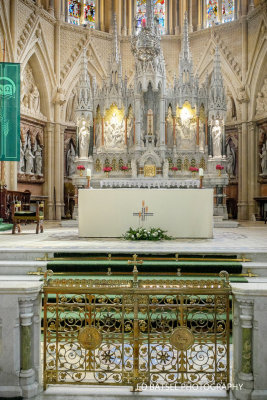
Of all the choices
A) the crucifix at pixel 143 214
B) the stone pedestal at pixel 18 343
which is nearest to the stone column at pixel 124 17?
the crucifix at pixel 143 214

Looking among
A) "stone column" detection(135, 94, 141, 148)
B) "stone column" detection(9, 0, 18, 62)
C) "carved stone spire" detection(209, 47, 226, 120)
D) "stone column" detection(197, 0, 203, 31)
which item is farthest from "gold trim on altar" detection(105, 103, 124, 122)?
"stone column" detection(197, 0, 203, 31)

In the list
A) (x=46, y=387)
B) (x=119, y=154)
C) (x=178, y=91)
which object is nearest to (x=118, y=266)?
(x=46, y=387)

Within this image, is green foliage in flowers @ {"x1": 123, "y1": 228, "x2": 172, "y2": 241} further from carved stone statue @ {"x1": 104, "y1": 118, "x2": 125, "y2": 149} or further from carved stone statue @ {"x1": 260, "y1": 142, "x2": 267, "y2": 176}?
carved stone statue @ {"x1": 260, "y1": 142, "x2": 267, "y2": 176}

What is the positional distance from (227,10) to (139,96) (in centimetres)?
778

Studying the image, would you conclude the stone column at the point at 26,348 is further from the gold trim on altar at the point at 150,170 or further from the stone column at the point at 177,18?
the stone column at the point at 177,18

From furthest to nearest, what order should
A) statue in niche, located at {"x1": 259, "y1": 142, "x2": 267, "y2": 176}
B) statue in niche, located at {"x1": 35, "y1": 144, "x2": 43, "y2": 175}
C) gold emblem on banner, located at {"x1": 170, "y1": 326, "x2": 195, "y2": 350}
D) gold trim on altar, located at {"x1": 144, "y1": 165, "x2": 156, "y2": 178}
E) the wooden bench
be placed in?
statue in niche, located at {"x1": 35, "y1": 144, "x2": 43, "y2": 175}
statue in niche, located at {"x1": 259, "y1": 142, "x2": 267, "y2": 176}
gold trim on altar, located at {"x1": 144, "y1": 165, "x2": 156, "y2": 178}
the wooden bench
gold emblem on banner, located at {"x1": 170, "y1": 326, "x2": 195, "y2": 350}

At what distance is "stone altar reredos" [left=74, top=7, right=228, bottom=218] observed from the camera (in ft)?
47.3

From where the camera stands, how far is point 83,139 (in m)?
14.9

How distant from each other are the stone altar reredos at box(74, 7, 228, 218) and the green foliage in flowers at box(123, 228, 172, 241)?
18.8 ft

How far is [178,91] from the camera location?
48.5 ft

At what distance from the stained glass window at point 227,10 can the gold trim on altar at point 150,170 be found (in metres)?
9.30

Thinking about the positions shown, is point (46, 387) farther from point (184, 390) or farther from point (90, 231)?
point (90, 231)

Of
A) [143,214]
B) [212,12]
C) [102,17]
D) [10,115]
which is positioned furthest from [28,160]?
[212,12]

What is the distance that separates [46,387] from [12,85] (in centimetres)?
1058
